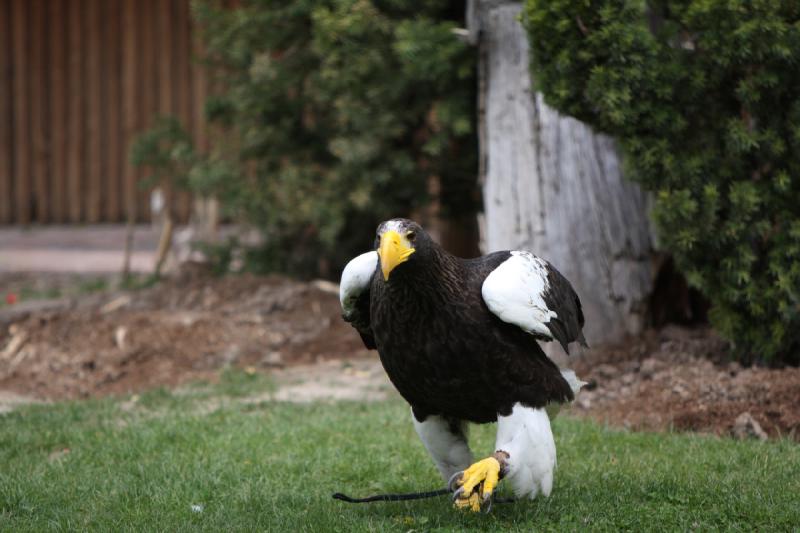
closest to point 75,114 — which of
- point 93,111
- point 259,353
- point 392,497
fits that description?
point 93,111

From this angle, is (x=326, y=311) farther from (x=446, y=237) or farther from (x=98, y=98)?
(x=98, y=98)

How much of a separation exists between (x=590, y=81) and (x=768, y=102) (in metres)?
1.03

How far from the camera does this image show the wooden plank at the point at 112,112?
12680 mm

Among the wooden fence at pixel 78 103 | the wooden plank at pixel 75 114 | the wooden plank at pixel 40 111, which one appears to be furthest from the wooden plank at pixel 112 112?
the wooden plank at pixel 40 111

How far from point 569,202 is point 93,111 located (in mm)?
8246

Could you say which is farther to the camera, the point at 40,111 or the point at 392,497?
the point at 40,111

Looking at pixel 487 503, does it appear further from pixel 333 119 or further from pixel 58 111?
pixel 58 111

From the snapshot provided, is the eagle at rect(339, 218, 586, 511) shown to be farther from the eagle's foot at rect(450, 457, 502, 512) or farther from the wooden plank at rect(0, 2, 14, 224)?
the wooden plank at rect(0, 2, 14, 224)

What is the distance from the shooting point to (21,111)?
13.0m

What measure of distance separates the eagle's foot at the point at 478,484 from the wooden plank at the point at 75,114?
10.3m

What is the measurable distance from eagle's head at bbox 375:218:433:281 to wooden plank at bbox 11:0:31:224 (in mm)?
10535

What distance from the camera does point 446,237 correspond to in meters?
9.77

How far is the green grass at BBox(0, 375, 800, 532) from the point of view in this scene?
3.99 m

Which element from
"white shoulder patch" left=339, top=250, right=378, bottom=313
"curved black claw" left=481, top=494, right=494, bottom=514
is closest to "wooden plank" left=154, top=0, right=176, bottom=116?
"white shoulder patch" left=339, top=250, right=378, bottom=313
